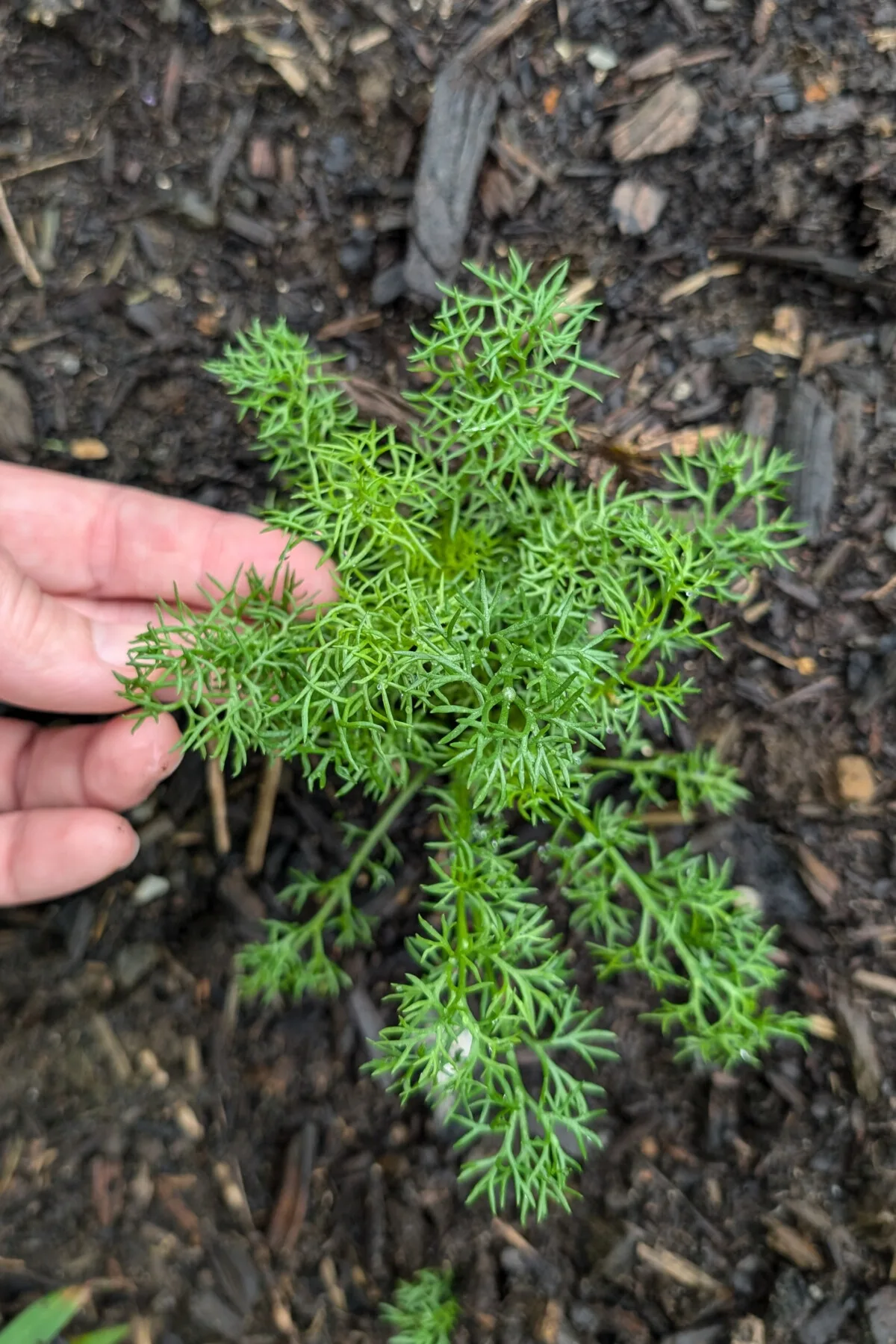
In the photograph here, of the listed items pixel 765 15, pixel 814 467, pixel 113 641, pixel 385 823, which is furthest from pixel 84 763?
pixel 765 15

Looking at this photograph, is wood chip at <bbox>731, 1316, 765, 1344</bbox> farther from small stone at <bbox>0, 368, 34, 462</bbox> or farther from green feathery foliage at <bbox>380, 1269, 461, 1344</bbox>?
small stone at <bbox>0, 368, 34, 462</bbox>

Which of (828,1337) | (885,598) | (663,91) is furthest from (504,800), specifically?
(663,91)

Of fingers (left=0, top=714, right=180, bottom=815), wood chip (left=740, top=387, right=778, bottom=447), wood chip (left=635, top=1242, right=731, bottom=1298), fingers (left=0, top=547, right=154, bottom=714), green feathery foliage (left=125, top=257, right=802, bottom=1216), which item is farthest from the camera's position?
→ wood chip (left=740, top=387, right=778, bottom=447)

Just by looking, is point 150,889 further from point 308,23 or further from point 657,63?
point 657,63

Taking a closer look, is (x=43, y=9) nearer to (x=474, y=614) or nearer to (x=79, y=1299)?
(x=474, y=614)

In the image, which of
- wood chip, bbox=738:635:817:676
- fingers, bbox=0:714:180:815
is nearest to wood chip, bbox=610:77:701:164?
wood chip, bbox=738:635:817:676
